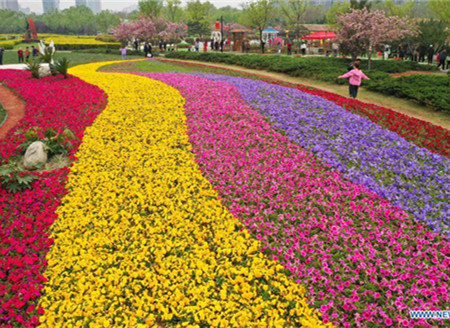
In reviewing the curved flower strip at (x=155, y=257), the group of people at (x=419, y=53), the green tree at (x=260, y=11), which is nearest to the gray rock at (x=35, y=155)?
the curved flower strip at (x=155, y=257)

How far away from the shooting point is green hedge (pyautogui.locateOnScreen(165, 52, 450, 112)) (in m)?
14.7

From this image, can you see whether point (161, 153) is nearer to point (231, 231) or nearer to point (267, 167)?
point (267, 167)

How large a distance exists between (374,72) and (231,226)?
1707cm

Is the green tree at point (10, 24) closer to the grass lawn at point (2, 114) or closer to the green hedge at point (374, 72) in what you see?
the green hedge at point (374, 72)

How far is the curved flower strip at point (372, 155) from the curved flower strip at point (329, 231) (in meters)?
0.33

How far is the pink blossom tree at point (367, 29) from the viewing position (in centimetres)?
2284

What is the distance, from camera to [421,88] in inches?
604

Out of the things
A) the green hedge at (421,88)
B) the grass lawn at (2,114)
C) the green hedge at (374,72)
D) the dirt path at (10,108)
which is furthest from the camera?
the green hedge at (374,72)

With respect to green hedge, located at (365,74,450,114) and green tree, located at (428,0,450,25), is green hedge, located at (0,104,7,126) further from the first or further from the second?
green tree, located at (428,0,450,25)

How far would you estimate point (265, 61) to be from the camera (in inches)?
997

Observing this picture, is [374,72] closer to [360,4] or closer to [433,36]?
[360,4]

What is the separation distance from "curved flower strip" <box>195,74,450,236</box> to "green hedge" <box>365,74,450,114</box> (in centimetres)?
520

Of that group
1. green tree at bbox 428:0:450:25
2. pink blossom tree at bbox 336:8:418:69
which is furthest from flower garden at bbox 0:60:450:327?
green tree at bbox 428:0:450:25

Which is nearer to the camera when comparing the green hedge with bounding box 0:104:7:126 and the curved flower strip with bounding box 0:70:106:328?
the curved flower strip with bounding box 0:70:106:328
